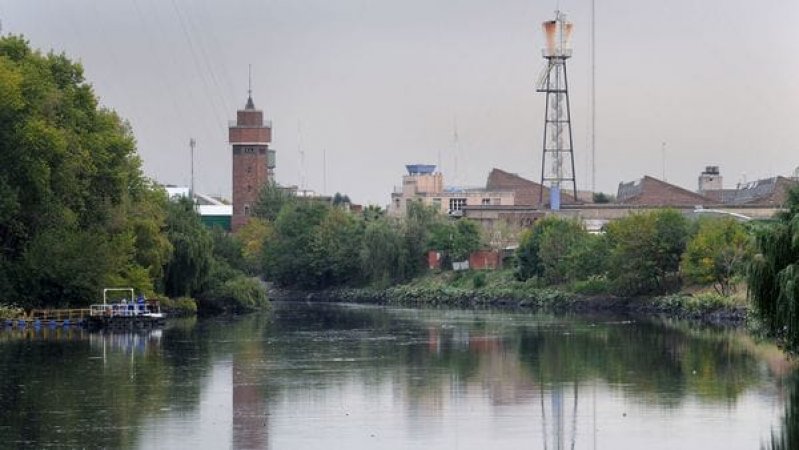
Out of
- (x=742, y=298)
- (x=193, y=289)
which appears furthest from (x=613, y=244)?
(x=193, y=289)

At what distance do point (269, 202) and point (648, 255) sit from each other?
222 ft

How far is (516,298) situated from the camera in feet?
325

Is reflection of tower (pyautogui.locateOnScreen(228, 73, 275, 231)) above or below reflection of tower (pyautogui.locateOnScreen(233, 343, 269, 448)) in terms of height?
above

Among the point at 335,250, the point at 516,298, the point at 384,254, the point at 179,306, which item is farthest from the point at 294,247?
the point at 179,306

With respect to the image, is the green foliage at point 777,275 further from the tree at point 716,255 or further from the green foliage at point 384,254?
the green foliage at point 384,254

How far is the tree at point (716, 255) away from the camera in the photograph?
81.5 meters

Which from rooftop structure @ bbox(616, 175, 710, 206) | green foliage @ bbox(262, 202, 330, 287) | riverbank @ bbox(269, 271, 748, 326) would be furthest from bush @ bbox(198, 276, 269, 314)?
rooftop structure @ bbox(616, 175, 710, 206)

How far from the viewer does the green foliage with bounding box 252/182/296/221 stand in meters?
151

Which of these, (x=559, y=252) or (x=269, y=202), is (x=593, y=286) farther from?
(x=269, y=202)

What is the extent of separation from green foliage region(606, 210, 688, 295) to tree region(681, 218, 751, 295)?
312cm

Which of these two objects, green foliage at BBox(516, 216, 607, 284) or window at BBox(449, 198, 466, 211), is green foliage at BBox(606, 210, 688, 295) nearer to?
green foliage at BBox(516, 216, 607, 284)

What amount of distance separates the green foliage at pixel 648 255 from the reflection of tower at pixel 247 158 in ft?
228

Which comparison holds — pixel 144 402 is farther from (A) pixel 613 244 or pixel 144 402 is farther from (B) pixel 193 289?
(A) pixel 613 244

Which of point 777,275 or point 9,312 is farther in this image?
point 9,312
